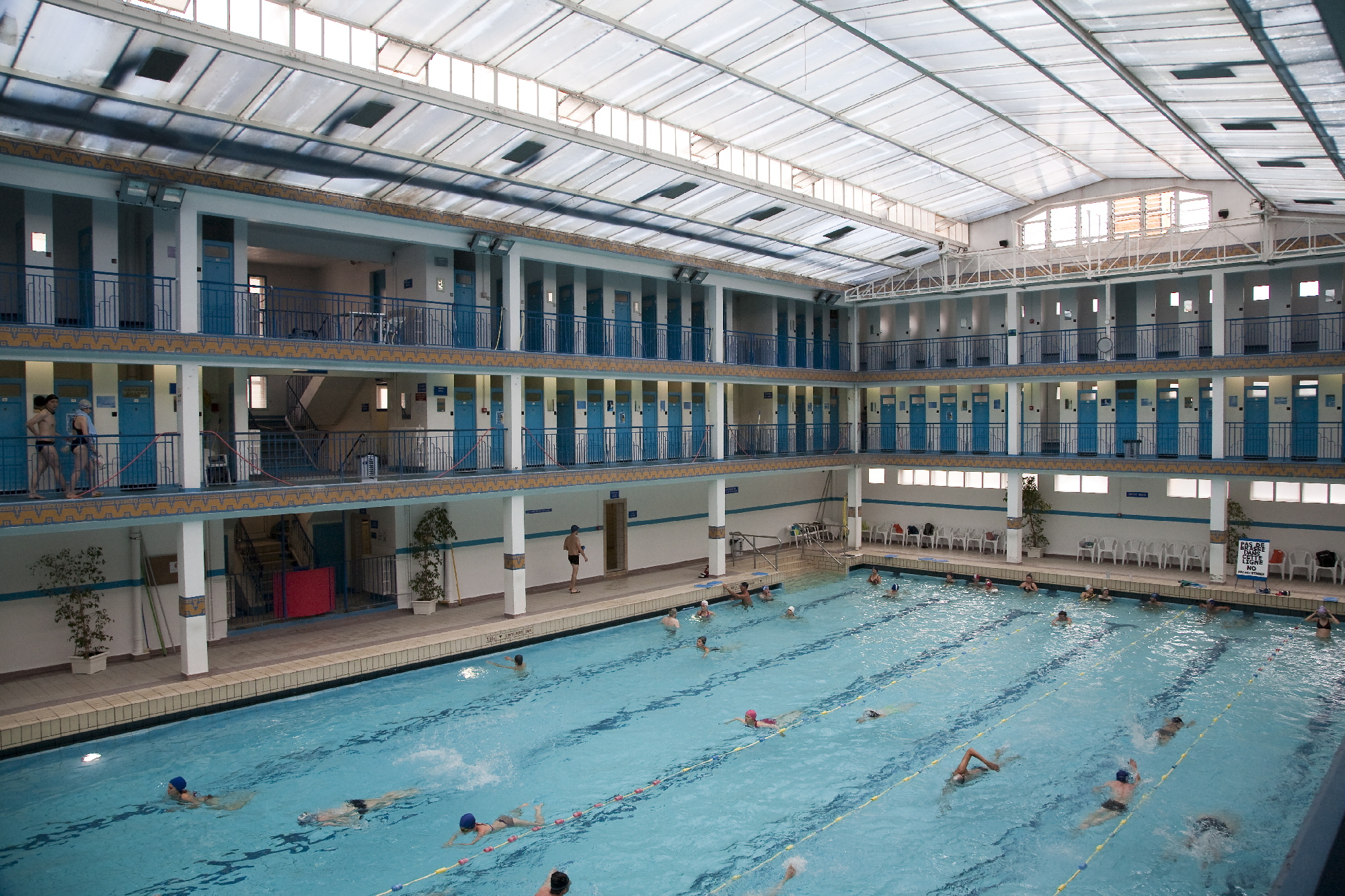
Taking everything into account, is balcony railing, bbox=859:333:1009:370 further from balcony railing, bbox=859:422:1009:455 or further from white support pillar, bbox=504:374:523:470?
white support pillar, bbox=504:374:523:470

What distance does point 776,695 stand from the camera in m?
14.6

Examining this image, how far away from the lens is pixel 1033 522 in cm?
2567

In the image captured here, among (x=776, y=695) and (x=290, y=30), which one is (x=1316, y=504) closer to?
(x=776, y=695)

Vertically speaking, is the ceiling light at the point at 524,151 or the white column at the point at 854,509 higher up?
the ceiling light at the point at 524,151

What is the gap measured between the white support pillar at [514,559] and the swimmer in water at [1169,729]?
12032 millimetres

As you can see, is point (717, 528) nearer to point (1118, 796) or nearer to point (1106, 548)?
point (1106, 548)

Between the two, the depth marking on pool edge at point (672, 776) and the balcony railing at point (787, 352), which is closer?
the depth marking on pool edge at point (672, 776)

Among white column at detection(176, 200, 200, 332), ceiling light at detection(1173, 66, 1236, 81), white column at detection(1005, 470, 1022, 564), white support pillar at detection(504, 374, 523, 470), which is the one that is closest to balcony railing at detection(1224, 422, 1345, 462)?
white column at detection(1005, 470, 1022, 564)

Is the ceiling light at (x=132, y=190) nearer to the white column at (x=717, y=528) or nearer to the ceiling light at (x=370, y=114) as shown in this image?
the ceiling light at (x=370, y=114)

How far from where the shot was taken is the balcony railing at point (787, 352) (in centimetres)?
2628

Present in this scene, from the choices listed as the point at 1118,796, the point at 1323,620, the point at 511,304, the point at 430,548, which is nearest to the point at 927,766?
the point at 1118,796

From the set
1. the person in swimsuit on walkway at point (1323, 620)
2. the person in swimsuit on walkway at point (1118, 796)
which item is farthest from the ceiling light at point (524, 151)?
the person in swimsuit on walkway at point (1323, 620)

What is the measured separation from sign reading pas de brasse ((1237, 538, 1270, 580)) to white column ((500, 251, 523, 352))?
18.2 meters

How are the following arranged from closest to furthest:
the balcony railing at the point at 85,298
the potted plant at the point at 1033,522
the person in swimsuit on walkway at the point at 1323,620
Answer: the balcony railing at the point at 85,298
the person in swimsuit on walkway at the point at 1323,620
the potted plant at the point at 1033,522
